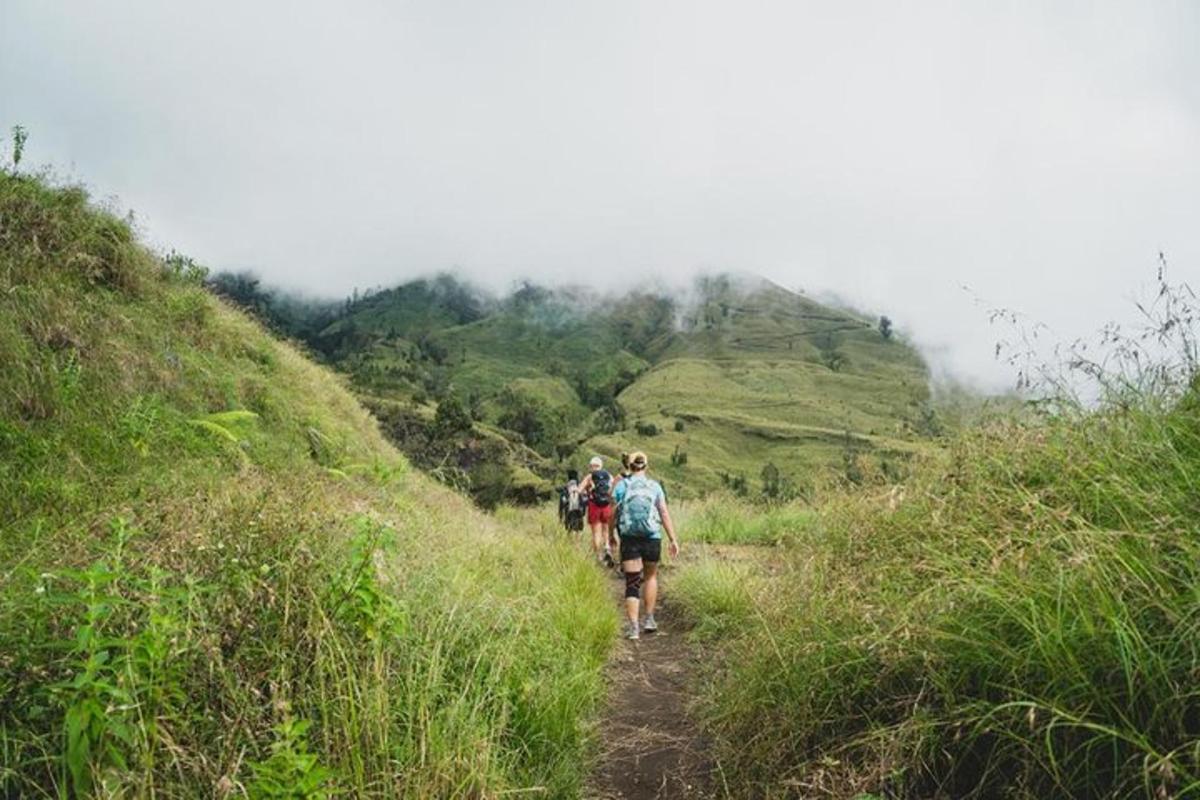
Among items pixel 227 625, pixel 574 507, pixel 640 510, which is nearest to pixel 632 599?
pixel 640 510

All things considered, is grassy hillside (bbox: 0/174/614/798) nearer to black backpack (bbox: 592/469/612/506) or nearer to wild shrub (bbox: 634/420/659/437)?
black backpack (bbox: 592/469/612/506)

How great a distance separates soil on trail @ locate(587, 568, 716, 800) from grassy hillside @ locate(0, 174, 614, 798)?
361 mm

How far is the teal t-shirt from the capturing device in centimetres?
999

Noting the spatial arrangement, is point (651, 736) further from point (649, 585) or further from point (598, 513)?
point (598, 513)

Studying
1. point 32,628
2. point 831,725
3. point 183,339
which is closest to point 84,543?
point 32,628

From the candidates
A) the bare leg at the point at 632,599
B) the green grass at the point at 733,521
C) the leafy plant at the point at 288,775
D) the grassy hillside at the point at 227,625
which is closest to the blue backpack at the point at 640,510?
the bare leg at the point at 632,599

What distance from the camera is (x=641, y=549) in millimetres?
9891

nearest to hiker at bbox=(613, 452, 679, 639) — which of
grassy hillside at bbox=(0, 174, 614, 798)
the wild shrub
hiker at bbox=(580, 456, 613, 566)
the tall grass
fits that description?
grassy hillside at bbox=(0, 174, 614, 798)

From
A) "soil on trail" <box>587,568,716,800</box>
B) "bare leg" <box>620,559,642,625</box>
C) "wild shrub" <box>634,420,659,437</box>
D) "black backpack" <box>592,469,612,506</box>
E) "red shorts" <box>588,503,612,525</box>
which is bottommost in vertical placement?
"soil on trail" <box>587,568,716,800</box>

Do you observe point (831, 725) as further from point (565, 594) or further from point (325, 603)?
point (565, 594)

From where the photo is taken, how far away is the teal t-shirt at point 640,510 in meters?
9.99

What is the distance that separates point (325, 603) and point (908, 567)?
3379mm

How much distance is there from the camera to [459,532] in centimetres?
952

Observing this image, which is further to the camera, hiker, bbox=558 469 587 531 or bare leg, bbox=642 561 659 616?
hiker, bbox=558 469 587 531
